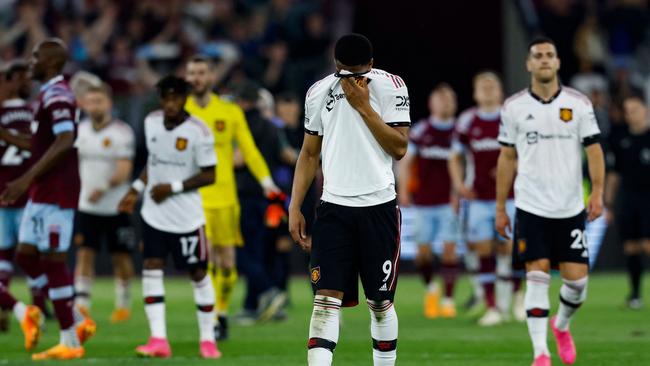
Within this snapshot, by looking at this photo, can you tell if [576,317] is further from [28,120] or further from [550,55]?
[28,120]

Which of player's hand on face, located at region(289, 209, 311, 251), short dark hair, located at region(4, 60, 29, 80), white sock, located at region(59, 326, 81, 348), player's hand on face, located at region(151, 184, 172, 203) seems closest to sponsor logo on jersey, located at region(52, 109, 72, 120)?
player's hand on face, located at region(151, 184, 172, 203)

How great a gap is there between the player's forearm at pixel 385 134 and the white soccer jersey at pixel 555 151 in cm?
256

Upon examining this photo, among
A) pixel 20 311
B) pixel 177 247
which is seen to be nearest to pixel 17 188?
pixel 177 247

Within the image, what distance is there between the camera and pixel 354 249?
795 centimetres

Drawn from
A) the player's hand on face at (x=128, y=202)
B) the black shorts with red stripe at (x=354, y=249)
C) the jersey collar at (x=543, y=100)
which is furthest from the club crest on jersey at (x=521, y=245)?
the player's hand on face at (x=128, y=202)

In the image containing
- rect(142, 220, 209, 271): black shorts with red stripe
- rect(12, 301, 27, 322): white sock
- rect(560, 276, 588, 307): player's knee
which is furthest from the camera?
rect(12, 301, 27, 322): white sock

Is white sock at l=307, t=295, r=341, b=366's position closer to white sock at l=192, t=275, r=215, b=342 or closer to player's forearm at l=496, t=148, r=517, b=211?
player's forearm at l=496, t=148, r=517, b=211

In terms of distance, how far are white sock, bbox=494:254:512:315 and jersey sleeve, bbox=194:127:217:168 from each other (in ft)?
14.4

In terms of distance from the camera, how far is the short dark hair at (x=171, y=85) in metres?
10.8

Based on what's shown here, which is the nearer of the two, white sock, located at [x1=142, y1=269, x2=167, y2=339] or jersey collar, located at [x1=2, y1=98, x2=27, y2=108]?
white sock, located at [x1=142, y1=269, x2=167, y2=339]

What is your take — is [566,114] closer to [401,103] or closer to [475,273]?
[401,103]

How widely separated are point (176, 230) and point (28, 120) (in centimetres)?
294

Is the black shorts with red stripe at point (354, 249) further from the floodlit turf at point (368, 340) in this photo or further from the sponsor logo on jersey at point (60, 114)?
the sponsor logo on jersey at point (60, 114)

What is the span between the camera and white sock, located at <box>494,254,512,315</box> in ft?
46.1
